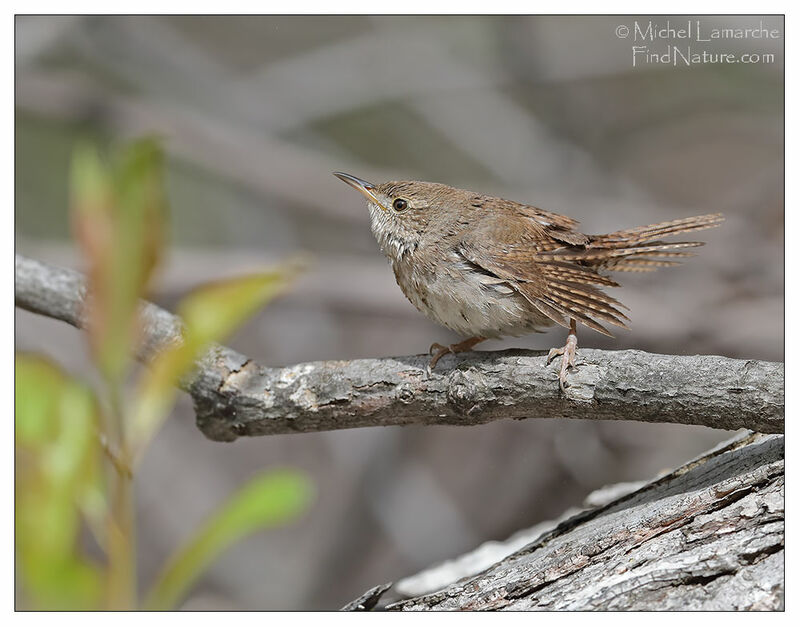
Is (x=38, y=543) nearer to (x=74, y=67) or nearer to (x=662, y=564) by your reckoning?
(x=662, y=564)

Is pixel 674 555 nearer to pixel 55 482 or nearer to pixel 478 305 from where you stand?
pixel 478 305

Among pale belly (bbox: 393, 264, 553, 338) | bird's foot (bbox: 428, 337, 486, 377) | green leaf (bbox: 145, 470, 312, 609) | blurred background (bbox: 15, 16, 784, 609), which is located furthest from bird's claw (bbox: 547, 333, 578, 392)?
blurred background (bbox: 15, 16, 784, 609)

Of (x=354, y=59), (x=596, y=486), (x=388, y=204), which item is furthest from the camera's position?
(x=354, y=59)

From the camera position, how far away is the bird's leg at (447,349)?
7.48ft

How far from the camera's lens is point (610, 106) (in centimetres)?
444

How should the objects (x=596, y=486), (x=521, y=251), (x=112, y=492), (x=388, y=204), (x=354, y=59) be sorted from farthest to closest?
1. (x=354, y=59)
2. (x=596, y=486)
3. (x=388, y=204)
4. (x=521, y=251)
5. (x=112, y=492)

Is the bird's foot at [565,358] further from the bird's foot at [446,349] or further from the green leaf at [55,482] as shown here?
the green leaf at [55,482]

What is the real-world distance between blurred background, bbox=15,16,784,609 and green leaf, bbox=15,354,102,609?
232 cm

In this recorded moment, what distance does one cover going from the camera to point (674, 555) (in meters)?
1.88

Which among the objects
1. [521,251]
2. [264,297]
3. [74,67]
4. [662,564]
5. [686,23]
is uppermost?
[74,67]

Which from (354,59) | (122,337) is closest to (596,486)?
(354,59)

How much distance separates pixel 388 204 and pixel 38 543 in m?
1.81

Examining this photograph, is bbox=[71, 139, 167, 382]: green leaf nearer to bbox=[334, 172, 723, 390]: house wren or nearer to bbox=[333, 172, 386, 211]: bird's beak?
bbox=[334, 172, 723, 390]: house wren

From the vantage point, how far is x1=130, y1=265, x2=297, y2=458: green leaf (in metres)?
1.30
